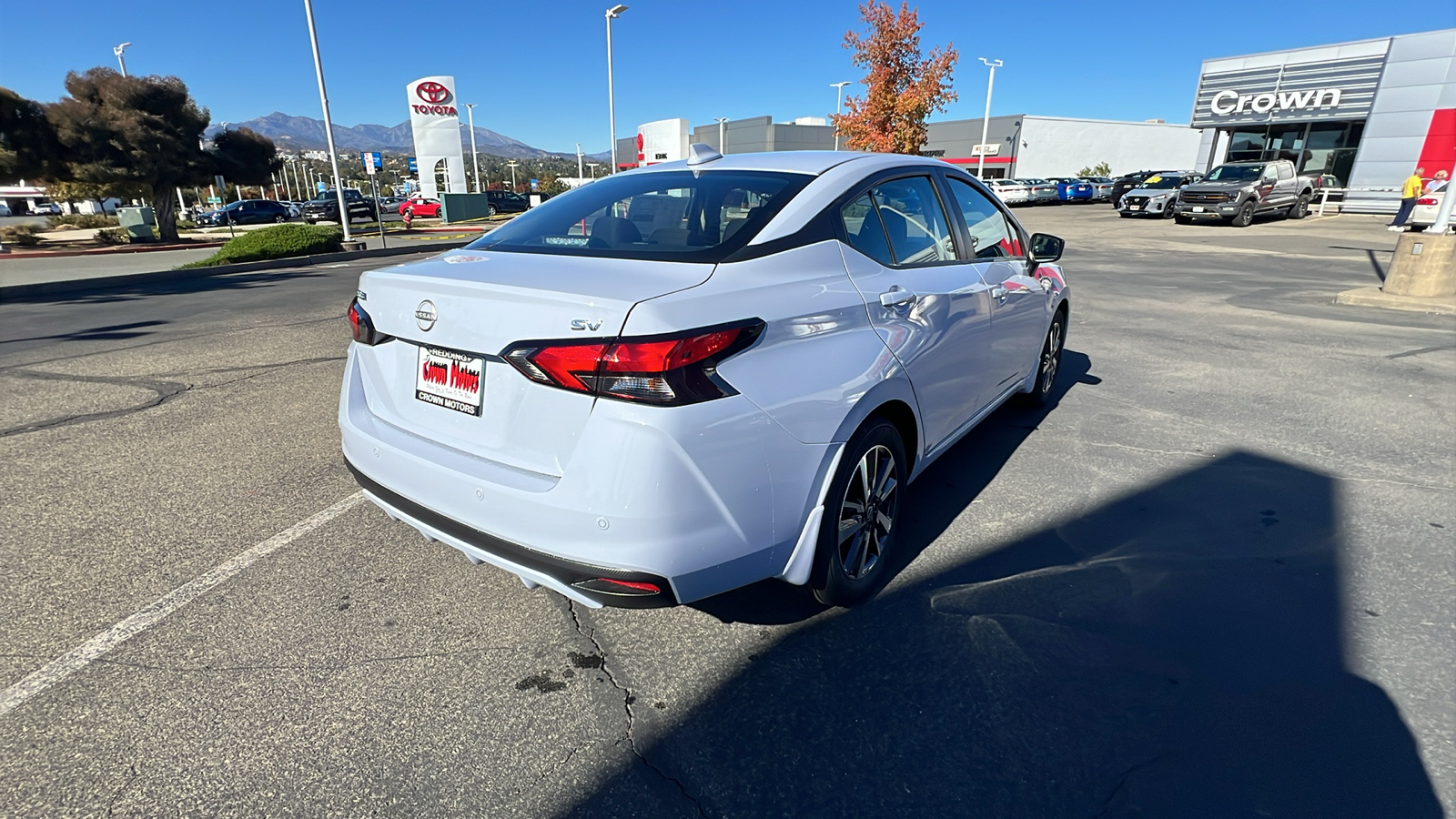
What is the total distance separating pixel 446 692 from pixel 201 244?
2869cm

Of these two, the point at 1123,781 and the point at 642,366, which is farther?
the point at 1123,781

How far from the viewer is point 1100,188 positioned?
43156 mm

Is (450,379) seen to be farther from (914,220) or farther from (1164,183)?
(1164,183)

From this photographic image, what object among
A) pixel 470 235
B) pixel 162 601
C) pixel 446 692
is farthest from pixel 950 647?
pixel 470 235

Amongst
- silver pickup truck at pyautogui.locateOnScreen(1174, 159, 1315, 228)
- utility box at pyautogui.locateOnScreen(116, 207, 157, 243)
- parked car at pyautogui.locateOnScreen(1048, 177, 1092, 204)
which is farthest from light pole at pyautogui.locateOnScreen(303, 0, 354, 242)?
parked car at pyautogui.locateOnScreen(1048, 177, 1092, 204)

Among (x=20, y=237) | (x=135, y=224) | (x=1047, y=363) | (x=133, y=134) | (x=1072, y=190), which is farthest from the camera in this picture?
(x=1072, y=190)

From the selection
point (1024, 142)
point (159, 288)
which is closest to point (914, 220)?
point (159, 288)

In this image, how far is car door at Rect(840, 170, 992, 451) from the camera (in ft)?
9.11

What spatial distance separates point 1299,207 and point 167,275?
110ft

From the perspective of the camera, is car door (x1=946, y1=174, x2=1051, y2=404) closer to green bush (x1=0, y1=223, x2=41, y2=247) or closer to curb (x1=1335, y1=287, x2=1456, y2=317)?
curb (x1=1335, y1=287, x2=1456, y2=317)

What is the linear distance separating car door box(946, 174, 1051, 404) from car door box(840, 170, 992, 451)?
0.15m

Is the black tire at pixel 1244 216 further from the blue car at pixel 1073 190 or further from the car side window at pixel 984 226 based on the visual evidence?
the car side window at pixel 984 226

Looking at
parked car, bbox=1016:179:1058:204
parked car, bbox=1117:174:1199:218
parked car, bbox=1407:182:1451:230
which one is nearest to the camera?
parked car, bbox=1407:182:1451:230

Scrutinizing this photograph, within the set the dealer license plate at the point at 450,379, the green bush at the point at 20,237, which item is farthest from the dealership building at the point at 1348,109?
the green bush at the point at 20,237
